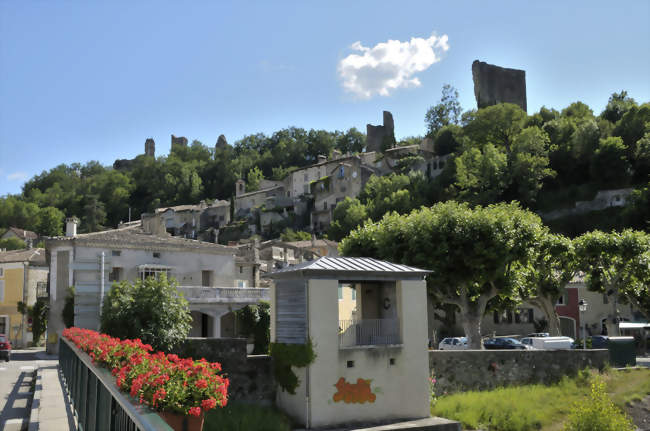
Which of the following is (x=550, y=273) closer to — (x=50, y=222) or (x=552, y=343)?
(x=552, y=343)

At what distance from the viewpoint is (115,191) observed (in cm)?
13362

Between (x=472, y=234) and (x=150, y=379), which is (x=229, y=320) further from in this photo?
(x=150, y=379)

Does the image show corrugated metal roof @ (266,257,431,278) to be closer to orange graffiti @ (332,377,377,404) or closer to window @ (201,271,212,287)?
orange graffiti @ (332,377,377,404)

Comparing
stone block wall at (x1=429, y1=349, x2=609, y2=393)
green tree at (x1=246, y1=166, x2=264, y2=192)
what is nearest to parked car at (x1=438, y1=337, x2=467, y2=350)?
stone block wall at (x1=429, y1=349, x2=609, y2=393)

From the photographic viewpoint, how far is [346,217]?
85.3 metres

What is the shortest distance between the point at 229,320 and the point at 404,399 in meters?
21.8

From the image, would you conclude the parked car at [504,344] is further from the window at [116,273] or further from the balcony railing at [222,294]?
the window at [116,273]

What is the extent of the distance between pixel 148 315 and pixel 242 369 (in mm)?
5304

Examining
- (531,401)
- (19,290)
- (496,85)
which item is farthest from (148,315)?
(496,85)

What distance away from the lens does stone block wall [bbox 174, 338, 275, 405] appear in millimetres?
21391

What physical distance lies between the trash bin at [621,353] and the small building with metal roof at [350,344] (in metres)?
14.7

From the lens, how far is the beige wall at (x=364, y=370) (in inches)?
786

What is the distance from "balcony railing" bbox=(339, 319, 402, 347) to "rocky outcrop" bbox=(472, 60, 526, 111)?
101m

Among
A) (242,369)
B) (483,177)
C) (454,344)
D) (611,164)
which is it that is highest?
(611,164)
